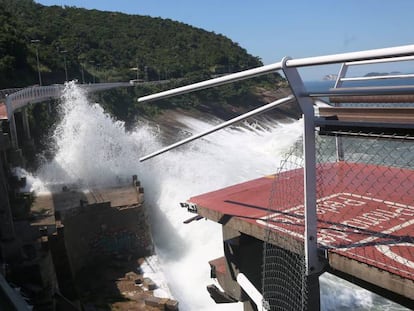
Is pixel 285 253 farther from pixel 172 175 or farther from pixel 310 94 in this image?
pixel 172 175

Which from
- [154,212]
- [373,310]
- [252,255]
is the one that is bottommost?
[373,310]

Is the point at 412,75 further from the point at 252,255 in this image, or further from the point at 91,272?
the point at 91,272

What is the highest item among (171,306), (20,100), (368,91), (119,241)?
(20,100)

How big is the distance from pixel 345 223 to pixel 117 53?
236 ft

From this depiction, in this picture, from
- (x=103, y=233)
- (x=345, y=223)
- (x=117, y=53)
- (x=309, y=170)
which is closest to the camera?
(x=309, y=170)

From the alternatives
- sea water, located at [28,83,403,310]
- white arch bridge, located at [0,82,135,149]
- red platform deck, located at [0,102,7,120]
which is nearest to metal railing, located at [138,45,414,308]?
sea water, located at [28,83,403,310]

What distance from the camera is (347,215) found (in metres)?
3.73

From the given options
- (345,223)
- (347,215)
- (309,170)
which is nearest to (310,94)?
(309,170)

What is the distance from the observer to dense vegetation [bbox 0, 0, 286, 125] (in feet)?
132

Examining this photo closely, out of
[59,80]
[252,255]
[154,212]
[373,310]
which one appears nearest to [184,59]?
[59,80]

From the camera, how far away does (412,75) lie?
3.77 meters

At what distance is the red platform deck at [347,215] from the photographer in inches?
114

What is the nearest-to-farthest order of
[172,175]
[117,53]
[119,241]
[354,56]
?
[354,56] → [119,241] → [172,175] → [117,53]

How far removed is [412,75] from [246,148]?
31917mm
